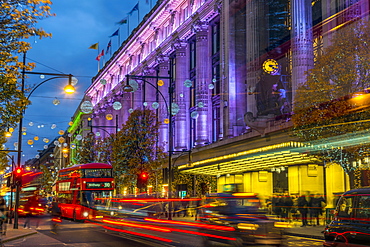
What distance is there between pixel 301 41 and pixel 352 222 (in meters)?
26.0

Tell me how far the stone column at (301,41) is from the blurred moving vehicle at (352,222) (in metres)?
23.2

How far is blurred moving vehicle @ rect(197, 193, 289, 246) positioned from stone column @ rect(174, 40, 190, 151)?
145 feet

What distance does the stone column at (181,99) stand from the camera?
6169 centimetres

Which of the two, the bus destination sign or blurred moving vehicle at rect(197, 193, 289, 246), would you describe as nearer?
blurred moving vehicle at rect(197, 193, 289, 246)

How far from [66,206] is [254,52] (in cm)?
1962

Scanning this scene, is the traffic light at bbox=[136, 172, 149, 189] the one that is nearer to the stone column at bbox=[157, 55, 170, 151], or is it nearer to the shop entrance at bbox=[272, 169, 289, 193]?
the shop entrance at bbox=[272, 169, 289, 193]

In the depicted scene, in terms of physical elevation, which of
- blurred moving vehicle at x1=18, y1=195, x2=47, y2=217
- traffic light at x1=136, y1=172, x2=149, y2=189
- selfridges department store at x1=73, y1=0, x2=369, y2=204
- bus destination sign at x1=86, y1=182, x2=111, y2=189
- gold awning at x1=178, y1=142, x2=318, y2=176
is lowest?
blurred moving vehicle at x1=18, y1=195, x2=47, y2=217

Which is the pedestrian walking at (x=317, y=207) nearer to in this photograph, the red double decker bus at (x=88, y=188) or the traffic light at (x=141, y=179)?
the traffic light at (x=141, y=179)

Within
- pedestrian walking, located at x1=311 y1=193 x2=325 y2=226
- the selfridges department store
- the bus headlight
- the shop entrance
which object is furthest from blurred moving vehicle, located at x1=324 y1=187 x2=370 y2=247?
the shop entrance

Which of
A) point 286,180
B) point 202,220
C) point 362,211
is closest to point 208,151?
point 286,180

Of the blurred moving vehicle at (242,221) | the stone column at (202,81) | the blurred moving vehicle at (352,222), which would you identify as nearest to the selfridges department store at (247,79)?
the stone column at (202,81)

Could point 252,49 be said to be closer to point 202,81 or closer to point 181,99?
point 202,81

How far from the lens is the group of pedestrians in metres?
29.7

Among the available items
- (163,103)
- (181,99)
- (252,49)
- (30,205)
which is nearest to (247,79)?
(252,49)
